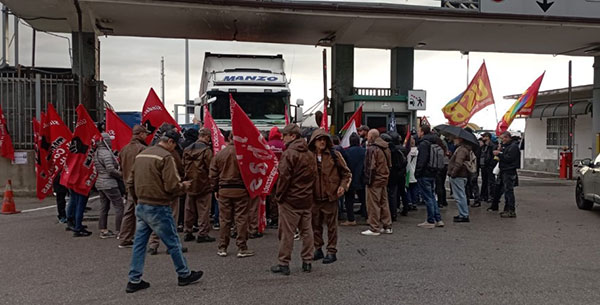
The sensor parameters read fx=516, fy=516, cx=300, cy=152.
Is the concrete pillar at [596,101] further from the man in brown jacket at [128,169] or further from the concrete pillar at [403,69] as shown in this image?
the man in brown jacket at [128,169]

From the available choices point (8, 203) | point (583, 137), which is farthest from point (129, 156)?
point (583, 137)

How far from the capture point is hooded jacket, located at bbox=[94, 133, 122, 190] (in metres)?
8.70

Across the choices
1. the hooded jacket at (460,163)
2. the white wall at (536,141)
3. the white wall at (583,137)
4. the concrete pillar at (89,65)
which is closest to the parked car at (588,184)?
the hooded jacket at (460,163)

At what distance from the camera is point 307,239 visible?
669cm

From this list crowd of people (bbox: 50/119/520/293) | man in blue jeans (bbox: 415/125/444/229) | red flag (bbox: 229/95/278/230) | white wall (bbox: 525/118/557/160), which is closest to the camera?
crowd of people (bbox: 50/119/520/293)

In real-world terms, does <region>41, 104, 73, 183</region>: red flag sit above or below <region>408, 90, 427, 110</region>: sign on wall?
below

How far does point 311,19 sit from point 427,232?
9092 mm

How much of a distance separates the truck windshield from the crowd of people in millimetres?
3360

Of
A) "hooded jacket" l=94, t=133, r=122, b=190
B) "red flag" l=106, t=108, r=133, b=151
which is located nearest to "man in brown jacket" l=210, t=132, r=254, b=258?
"hooded jacket" l=94, t=133, r=122, b=190

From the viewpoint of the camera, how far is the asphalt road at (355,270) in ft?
18.5

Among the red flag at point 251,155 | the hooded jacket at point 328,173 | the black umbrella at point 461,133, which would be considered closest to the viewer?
the hooded jacket at point 328,173

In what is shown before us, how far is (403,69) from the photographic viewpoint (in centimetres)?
1989

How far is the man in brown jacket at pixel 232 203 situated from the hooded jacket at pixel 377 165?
8.45 ft

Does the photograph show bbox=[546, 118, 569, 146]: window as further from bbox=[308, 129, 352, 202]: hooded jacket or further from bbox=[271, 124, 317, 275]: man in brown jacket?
bbox=[271, 124, 317, 275]: man in brown jacket
